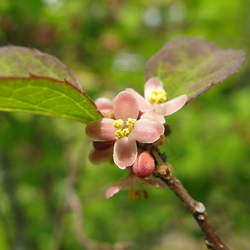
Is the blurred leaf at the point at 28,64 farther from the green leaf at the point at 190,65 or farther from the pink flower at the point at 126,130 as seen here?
the green leaf at the point at 190,65

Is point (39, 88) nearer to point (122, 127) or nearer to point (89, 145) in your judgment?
point (122, 127)

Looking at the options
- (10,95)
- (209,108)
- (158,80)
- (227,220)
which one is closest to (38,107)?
(10,95)

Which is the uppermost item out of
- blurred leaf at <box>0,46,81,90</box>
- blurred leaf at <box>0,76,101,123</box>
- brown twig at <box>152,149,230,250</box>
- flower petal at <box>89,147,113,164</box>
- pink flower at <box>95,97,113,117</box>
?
blurred leaf at <box>0,46,81,90</box>

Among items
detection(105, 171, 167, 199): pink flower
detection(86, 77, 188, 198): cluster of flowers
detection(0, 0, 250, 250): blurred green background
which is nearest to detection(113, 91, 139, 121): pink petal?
detection(86, 77, 188, 198): cluster of flowers

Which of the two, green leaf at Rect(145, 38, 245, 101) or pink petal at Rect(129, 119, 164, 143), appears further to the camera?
green leaf at Rect(145, 38, 245, 101)

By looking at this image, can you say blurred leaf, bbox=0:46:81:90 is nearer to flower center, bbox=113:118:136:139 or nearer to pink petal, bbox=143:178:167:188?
flower center, bbox=113:118:136:139

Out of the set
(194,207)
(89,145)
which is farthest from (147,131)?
(89,145)
